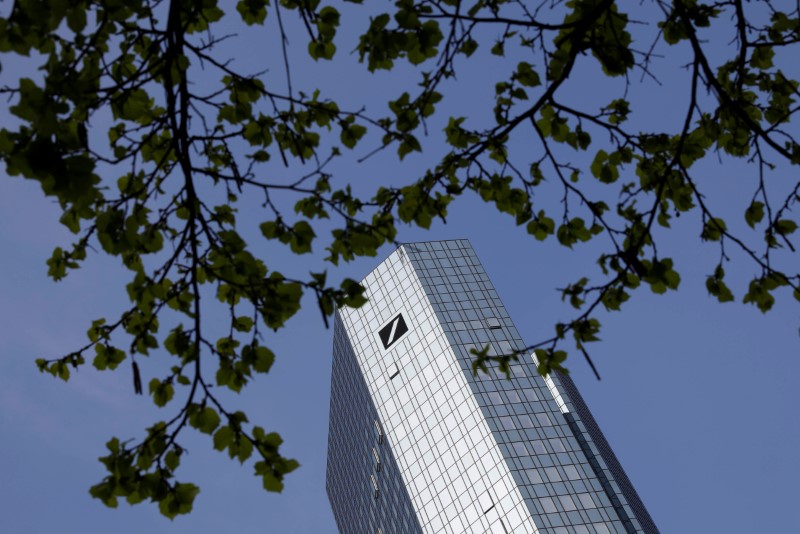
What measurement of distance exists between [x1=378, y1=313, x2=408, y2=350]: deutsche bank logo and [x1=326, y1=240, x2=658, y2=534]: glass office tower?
10 cm

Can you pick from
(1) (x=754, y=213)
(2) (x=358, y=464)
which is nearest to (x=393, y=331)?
(2) (x=358, y=464)

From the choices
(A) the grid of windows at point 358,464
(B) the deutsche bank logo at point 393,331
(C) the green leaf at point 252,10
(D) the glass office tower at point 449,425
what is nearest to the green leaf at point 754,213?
(C) the green leaf at point 252,10

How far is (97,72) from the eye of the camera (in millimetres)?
4613

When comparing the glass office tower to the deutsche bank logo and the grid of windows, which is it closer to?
the deutsche bank logo

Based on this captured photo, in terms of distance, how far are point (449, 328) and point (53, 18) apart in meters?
68.3

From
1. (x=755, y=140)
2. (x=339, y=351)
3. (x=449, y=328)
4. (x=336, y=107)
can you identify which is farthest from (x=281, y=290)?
(x=339, y=351)

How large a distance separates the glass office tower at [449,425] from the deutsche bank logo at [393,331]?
10 cm

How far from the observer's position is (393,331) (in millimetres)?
76500

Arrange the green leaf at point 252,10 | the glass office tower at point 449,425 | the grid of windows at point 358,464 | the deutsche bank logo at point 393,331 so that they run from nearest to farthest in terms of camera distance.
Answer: the green leaf at point 252,10, the glass office tower at point 449,425, the grid of windows at point 358,464, the deutsche bank logo at point 393,331

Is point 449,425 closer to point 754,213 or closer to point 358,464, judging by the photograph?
point 358,464

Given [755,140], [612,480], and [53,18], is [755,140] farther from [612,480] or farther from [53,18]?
[612,480]

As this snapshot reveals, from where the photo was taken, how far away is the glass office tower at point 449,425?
191 ft

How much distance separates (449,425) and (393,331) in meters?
13.9

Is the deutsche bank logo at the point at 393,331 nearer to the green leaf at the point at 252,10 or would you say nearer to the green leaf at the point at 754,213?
the green leaf at the point at 754,213
